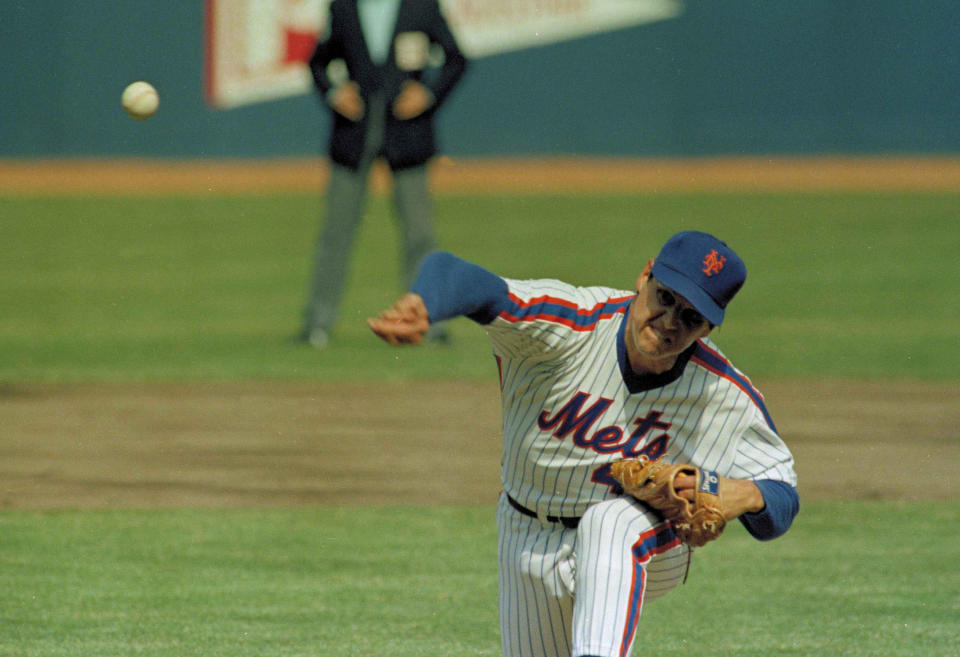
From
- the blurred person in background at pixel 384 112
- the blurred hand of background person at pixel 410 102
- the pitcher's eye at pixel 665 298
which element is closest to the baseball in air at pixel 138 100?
the blurred person in background at pixel 384 112

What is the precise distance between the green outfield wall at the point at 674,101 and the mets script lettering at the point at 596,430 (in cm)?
2007

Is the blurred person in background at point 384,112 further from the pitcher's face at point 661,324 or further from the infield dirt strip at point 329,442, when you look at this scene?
the pitcher's face at point 661,324

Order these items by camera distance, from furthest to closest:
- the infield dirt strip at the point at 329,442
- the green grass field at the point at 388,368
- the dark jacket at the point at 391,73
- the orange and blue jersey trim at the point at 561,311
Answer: the dark jacket at the point at 391,73
the infield dirt strip at the point at 329,442
the green grass field at the point at 388,368
the orange and blue jersey trim at the point at 561,311

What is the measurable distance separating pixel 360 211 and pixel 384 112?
2.27ft

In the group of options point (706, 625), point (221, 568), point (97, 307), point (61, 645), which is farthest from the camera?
point (97, 307)

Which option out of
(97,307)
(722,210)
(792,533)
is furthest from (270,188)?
(792,533)

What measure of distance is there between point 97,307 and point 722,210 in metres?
9.34

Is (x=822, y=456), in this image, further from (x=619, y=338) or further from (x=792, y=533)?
(x=619, y=338)

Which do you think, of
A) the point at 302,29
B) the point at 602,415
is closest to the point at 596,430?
the point at 602,415

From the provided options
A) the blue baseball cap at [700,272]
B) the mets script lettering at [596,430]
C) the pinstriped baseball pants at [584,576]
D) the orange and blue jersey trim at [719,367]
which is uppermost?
the blue baseball cap at [700,272]

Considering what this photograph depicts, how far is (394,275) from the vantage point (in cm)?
1357

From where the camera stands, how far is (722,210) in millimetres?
18406

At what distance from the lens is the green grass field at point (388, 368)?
4.28 meters

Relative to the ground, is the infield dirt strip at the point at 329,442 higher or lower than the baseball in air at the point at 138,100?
lower
